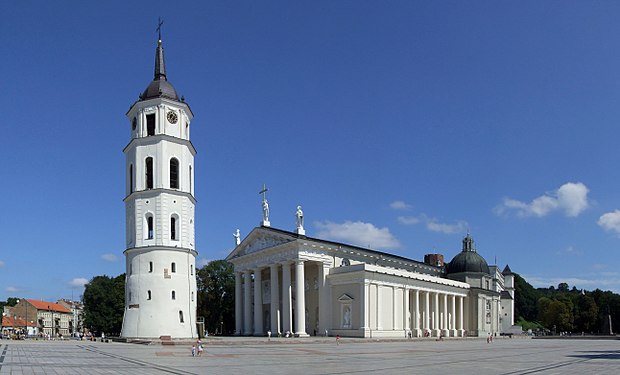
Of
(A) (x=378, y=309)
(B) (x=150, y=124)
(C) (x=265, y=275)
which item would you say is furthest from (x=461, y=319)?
(B) (x=150, y=124)

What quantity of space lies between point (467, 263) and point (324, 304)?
36777mm

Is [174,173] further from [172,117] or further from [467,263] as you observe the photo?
[467,263]

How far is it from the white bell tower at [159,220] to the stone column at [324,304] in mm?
19387

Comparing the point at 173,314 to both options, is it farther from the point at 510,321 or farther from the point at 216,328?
the point at 510,321

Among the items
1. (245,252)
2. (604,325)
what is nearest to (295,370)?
(245,252)

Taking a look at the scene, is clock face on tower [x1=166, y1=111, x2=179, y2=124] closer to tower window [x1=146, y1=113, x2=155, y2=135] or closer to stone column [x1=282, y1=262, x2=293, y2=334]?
tower window [x1=146, y1=113, x2=155, y2=135]

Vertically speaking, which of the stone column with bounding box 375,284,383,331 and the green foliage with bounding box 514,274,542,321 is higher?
the stone column with bounding box 375,284,383,331

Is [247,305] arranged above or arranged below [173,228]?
below

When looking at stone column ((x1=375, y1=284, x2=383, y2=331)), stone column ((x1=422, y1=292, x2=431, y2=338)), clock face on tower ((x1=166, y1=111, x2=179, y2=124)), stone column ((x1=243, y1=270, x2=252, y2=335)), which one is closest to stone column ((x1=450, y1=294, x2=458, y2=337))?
stone column ((x1=422, y1=292, x2=431, y2=338))

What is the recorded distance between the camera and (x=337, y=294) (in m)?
67.4

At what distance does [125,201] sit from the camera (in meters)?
53.2

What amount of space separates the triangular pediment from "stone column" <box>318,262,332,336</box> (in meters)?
5.31

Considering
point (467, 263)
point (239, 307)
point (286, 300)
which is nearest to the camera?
point (286, 300)

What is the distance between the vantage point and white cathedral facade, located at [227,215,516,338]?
65.3m
